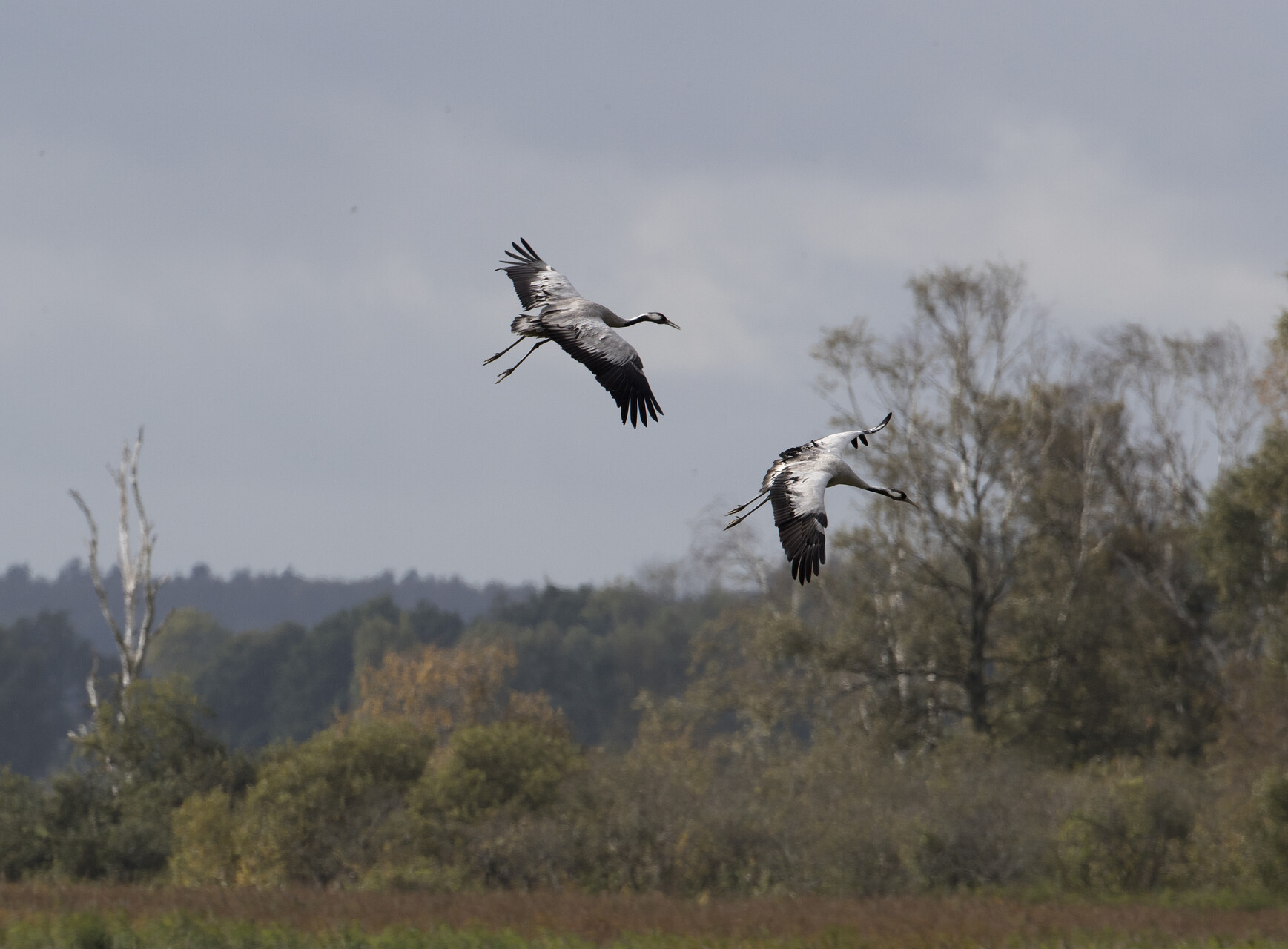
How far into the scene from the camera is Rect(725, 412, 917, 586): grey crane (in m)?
6.29

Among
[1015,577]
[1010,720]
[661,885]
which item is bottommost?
[661,885]

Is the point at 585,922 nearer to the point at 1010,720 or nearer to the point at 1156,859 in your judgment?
the point at 1156,859

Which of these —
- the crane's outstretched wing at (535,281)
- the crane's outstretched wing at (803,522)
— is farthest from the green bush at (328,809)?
the crane's outstretched wing at (803,522)

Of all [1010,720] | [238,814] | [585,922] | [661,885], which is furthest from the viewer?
[1010,720]

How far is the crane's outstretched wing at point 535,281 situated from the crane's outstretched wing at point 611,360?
528 mm

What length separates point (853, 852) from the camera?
2381 centimetres

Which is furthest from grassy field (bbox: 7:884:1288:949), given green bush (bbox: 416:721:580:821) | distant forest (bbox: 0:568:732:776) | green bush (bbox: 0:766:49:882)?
distant forest (bbox: 0:568:732:776)

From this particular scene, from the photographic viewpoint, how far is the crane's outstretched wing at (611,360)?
662cm

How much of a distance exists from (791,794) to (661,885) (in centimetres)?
434

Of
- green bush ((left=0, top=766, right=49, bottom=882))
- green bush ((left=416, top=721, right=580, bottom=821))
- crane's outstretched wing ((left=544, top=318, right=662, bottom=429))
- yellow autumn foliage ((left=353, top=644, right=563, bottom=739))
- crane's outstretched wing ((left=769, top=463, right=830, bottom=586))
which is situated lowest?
green bush ((left=0, top=766, right=49, bottom=882))

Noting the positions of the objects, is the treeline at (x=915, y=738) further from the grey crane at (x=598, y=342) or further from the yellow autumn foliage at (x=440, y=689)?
the grey crane at (x=598, y=342)

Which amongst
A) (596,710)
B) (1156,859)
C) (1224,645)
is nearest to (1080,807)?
(1156,859)

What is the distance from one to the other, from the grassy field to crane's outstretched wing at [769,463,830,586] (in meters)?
9.70

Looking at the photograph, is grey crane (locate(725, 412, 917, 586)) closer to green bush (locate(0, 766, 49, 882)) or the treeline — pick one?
the treeline
